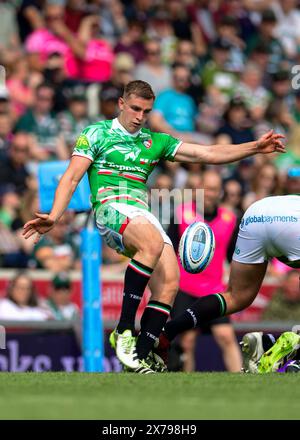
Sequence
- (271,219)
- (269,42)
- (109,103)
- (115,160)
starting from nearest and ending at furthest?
(271,219)
(115,160)
(109,103)
(269,42)

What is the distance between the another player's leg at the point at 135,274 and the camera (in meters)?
9.02

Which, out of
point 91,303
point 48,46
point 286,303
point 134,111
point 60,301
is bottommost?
point 286,303

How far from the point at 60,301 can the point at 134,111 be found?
5161 mm

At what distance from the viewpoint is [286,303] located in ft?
48.4

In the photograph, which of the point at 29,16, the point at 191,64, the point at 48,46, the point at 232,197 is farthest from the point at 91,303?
the point at 191,64

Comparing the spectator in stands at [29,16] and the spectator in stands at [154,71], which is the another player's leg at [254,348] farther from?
the spectator in stands at [29,16]

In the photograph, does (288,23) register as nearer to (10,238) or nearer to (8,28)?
(8,28)

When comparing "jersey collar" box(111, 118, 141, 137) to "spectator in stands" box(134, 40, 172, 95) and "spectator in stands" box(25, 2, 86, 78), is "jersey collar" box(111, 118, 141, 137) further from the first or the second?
"spectator in stands" box(134, 40, 172, 95)

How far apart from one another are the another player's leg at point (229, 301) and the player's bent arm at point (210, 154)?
81 centimetres

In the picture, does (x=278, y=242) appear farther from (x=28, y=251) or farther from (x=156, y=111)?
(x=156, y=111)

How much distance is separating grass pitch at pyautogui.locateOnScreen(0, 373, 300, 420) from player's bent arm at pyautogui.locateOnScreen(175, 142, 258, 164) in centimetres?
171

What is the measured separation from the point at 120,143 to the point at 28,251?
573 cm

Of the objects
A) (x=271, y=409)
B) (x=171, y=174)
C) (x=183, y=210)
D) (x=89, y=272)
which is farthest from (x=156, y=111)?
(x=271, y=409)

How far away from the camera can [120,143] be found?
31.0ft
